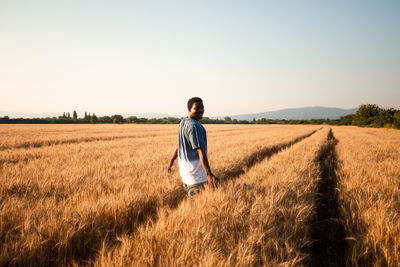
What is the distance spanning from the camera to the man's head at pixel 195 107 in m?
3.04

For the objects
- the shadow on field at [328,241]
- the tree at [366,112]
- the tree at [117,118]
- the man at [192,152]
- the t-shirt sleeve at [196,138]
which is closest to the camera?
the shadow on field at [328,241]

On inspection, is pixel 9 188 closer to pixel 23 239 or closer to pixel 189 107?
pixel 23 239

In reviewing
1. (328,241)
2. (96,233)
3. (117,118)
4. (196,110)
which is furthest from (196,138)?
(117,118)

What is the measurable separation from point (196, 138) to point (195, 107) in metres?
0.56

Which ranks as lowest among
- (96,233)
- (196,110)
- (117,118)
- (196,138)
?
(96,233)

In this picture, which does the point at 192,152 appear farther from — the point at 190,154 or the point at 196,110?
the point at 196,110

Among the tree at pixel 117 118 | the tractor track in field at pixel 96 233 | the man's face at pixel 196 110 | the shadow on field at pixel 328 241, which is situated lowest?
the shadow on field at pixel 328 241

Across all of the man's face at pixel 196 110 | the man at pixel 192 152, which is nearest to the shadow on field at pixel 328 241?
the man at pixel 192 152

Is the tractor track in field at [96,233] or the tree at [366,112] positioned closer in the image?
the tractor track in field at [96,233]

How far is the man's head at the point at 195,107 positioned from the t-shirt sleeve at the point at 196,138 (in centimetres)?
31

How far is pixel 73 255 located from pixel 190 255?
4.05ft

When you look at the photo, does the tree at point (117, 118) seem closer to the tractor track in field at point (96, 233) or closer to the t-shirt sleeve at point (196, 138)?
the tractor track in field at point (96, 233)

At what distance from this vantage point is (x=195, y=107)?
9.91 feet

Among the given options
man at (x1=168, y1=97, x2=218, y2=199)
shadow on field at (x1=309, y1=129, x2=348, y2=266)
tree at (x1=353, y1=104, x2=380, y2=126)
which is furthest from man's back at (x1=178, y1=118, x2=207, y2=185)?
tree at (x1=353, y1=104, x2=380, y2=126)
